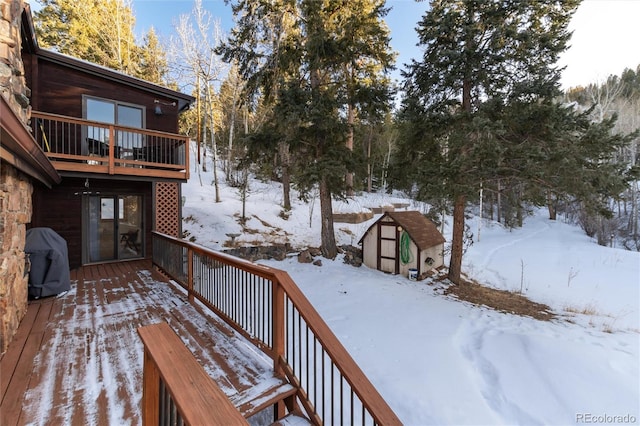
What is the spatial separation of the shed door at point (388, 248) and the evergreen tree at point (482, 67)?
199 centimetres

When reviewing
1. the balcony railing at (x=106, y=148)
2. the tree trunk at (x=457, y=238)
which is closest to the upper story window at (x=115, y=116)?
the balcony railing at (x=106, y=148)

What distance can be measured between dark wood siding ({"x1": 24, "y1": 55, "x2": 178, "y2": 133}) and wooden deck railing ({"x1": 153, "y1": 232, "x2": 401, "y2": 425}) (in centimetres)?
491

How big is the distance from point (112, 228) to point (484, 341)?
8843 mm

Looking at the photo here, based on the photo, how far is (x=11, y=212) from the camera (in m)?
3.09

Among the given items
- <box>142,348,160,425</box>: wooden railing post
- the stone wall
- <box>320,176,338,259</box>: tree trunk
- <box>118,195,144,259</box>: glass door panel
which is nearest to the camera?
<box>142,348,160,425</box>: wooden railing post

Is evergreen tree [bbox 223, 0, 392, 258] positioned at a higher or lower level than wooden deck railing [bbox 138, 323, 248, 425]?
higher

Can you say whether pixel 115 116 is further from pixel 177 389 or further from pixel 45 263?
pixel 177 389

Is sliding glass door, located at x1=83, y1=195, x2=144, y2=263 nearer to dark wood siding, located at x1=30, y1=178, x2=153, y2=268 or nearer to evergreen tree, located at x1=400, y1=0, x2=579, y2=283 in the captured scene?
dark wood siding, located at x1=30, y1=178, x2=153, y2=268

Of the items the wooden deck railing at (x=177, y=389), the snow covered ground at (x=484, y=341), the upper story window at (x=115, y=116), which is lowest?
the snow covered ground at (x=484, y=341)

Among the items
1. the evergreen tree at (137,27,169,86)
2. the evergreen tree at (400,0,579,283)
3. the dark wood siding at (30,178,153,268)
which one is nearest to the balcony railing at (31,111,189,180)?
the dark wood siding at (30,178,153,268)

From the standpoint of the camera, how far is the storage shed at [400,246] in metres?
9.09

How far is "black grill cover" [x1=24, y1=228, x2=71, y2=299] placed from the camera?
13.9 feet

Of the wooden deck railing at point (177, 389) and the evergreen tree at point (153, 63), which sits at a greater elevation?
the evergreen tree at point (153, 63)

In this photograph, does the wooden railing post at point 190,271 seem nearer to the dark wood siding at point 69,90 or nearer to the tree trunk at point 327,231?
the dark wood siding at point 69,90
